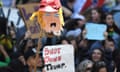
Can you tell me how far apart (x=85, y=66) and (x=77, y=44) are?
0.67m

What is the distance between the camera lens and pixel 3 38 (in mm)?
7406

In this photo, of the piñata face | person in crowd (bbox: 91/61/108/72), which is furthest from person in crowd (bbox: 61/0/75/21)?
the piñata face

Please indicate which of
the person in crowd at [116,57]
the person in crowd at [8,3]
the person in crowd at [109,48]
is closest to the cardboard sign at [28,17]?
the person in crowd at [8,3]

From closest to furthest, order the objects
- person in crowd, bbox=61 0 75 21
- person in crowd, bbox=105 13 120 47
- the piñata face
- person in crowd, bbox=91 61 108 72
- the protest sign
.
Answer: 1. the piñata face
2. person in crowd, bbox=91 61 108 72
3. the protest sign
4. person in crowd, bbox=105 13 120 47
5. person in crowd, bbox=61 0 75 21

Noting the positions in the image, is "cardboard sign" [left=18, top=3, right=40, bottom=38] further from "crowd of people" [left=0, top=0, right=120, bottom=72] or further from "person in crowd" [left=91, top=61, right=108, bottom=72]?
"person in crowd" [left=91, top=61, right=108, bottom=72]

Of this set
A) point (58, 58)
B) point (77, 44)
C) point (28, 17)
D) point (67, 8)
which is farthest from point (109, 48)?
point (58, 58)

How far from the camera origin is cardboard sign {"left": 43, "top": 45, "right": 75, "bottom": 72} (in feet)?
18.2

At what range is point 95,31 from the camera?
7.40 m

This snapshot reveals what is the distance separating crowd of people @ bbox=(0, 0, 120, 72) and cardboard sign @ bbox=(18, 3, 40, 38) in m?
0.14

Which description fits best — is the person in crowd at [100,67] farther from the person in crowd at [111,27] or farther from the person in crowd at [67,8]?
the person in crowd at [67,8]

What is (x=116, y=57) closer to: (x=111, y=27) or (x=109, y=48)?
(x=109, y=48)

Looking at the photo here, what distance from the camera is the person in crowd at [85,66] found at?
22.4ft

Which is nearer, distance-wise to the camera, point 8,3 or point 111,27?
point 111,27

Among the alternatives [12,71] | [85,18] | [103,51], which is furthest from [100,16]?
[12,71]
